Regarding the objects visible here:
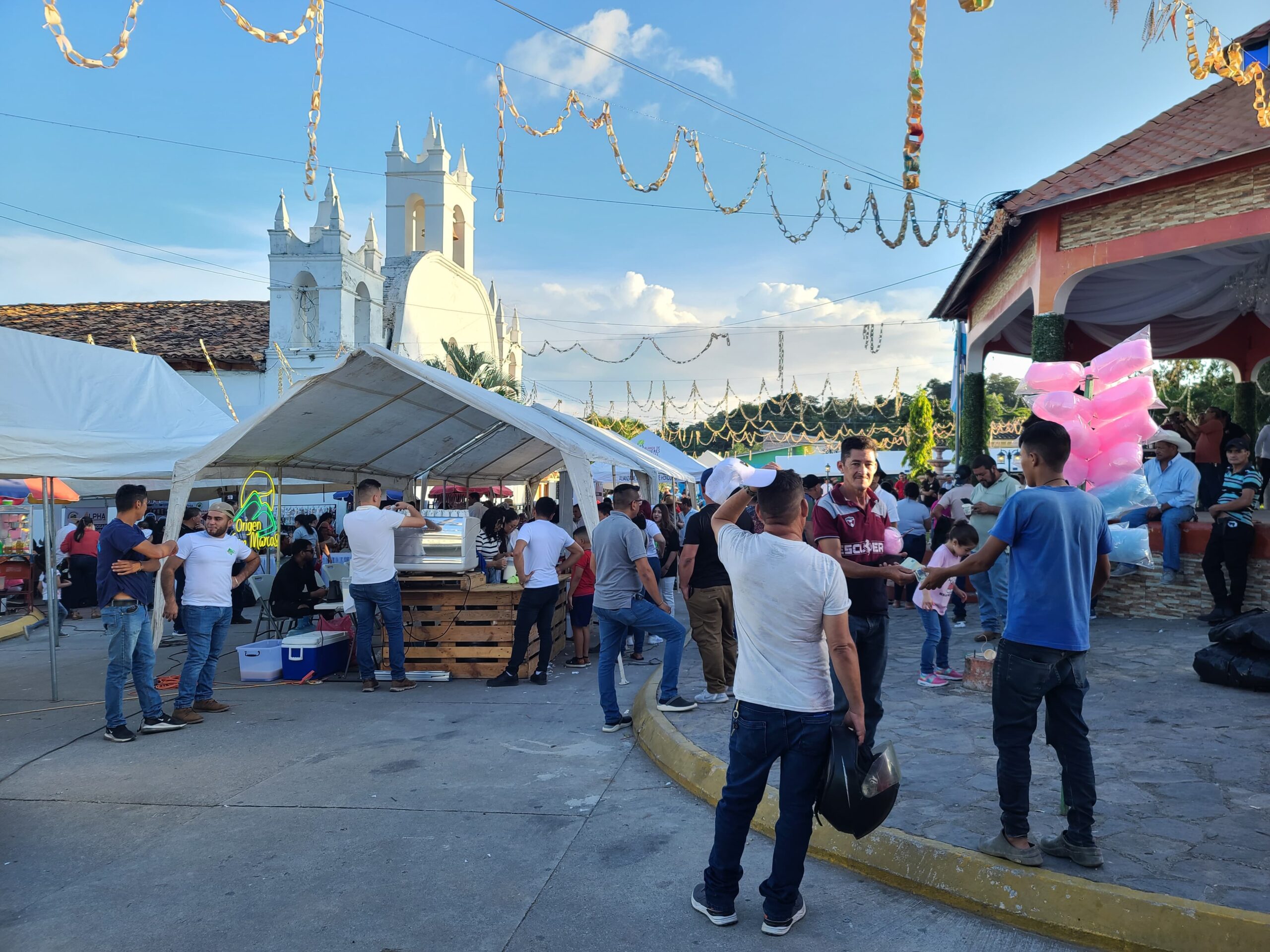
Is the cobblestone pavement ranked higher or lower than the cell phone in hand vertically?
lower

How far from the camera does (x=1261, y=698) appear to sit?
6.19 meters

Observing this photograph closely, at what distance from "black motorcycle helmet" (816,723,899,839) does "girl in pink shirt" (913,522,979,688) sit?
351cm

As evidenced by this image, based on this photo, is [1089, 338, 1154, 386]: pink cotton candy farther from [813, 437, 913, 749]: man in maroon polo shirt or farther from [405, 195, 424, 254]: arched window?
[405, 195, 424, 254]: arched window

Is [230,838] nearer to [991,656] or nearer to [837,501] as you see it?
[837,501]

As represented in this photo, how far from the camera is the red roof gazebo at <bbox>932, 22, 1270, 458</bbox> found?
962 centimetres

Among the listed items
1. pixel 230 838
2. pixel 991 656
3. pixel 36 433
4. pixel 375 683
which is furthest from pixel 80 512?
pixel 991 656

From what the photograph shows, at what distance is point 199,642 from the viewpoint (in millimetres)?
6980

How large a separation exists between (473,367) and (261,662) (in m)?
24.6

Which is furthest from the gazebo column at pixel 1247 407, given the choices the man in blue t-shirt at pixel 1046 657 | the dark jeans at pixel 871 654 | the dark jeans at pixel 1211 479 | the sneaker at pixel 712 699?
the man in blue t-shirt at pixel 1046 657

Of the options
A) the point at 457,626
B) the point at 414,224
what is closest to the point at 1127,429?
the point at 457,626

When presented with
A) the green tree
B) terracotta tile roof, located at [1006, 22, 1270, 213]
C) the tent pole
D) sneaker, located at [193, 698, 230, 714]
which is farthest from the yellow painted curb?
the green tree

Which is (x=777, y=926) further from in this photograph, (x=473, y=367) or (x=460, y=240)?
(x=460, y=240)

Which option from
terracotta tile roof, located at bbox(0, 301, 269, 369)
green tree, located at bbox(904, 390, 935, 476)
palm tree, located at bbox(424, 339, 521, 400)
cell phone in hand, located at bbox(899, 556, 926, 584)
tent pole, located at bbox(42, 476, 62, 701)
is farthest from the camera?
A: green tree, located at bbox(904, 390, 935, 476)

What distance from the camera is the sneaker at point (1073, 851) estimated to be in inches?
138
